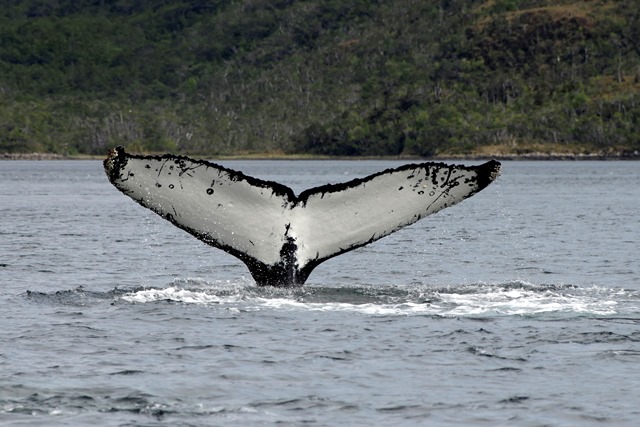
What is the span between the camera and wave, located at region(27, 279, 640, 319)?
57.1ft

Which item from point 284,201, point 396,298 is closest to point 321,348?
point 284,201

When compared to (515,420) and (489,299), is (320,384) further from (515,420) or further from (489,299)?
(489,299)

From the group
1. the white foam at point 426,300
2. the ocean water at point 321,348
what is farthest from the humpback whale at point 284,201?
the white foam at point 426,300

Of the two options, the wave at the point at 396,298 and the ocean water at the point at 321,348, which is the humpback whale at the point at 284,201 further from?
the wave at the point at 396,298

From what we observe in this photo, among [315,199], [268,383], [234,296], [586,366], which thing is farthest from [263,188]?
[234,296]

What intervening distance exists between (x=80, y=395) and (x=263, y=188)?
284 cm

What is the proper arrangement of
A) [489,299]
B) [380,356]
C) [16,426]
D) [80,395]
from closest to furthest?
[16,426], [80,395], [380,356], [489,299]

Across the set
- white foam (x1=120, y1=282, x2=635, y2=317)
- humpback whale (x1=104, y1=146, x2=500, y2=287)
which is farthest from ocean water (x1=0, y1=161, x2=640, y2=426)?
humpback whale (x1=104, y1=146, x2=500, y2=287)

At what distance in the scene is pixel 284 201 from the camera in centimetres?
1317

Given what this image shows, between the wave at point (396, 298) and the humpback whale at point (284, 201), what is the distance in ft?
8.01

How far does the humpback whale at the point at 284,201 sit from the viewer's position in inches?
499

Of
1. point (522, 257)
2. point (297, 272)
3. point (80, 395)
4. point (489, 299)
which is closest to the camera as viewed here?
point (80, 395)

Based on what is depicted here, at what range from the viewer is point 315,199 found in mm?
13172

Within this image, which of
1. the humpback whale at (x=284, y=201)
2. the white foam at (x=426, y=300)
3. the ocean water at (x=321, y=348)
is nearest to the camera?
the ocean water at (x=321, y=348)
